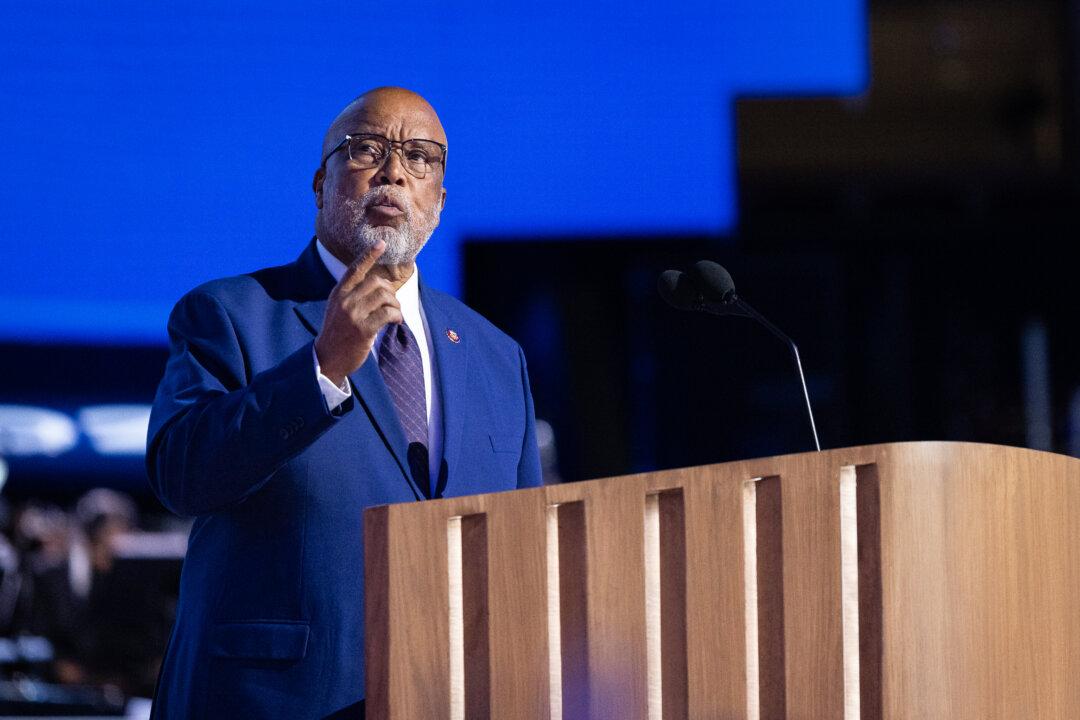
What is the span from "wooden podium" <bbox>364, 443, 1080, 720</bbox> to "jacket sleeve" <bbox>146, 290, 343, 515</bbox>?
16 cm

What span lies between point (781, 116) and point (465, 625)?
5.26m

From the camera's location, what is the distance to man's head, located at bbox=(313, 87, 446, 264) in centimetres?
178

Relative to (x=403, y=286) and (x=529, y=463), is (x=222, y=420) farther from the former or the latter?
(x=529, y=463)

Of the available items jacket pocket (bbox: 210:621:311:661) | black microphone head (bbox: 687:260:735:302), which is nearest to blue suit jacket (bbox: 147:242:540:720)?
jacket pocket (bbox: 210:621:311:661)

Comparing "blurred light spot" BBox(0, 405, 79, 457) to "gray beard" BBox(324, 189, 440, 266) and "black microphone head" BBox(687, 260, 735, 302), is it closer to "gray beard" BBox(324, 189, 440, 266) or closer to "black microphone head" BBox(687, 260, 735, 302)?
"gray beard" BBox(324, 189, 440, 266)

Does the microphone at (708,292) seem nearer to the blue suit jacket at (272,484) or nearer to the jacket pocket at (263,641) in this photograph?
the blue suit jacket at (272,484)

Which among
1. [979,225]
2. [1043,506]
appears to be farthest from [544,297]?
[1043,506]

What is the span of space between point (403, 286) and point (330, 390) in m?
0.43

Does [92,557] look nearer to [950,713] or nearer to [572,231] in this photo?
[572,231]

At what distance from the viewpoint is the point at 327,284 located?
1.79 m

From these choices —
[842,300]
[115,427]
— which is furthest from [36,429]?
[842,300]

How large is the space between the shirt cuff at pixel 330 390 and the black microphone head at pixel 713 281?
47cm

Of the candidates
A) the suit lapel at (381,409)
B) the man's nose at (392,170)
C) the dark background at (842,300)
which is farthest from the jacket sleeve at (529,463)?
the dark background at (842,300)

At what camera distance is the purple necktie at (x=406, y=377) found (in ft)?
5.51
